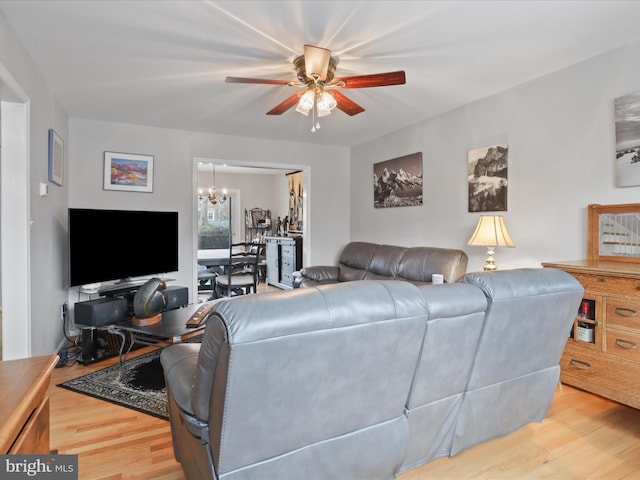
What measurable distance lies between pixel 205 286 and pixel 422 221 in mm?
4040

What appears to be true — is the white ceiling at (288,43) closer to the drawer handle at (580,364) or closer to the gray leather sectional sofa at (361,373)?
the gray leather sectional sofa at (361,373)

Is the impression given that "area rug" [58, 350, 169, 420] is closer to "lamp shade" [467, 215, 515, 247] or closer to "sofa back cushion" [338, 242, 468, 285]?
"sofa back cushion" [338, 242, 468, 285]

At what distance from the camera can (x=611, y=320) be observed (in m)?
2.22

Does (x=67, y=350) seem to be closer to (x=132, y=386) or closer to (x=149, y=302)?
(x=132, y=386)

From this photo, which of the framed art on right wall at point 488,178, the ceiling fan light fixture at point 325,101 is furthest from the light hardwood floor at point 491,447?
the ceiling fan light fixture at point 325,101

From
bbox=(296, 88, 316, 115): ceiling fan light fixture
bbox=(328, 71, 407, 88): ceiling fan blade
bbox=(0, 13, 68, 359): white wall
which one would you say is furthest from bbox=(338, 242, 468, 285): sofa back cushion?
bbox=(0, 13, 68, 359): white wall

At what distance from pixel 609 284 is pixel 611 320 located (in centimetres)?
22

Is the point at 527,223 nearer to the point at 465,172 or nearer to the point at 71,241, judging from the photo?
the point at 465,172

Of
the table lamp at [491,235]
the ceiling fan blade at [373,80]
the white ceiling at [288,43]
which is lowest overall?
the table lamp at [491,235]

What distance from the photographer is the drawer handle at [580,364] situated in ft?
7.72

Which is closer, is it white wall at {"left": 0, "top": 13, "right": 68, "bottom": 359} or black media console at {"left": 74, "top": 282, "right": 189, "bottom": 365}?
white wall at {"left": 0, "top": 13, "right": 68, "bottom": 359}

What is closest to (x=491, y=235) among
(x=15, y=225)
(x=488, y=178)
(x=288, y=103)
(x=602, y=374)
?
(x=488, y=178)

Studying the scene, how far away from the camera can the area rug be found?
2.49 meters

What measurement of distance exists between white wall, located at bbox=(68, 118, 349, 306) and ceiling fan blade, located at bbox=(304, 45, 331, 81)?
9.06 feet
